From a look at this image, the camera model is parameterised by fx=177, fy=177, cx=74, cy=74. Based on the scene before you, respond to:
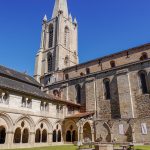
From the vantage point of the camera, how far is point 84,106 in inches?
1267

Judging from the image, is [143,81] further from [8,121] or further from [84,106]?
[8,121]

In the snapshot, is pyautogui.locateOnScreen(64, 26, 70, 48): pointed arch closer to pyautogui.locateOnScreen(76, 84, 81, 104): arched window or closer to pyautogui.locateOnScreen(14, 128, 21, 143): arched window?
pyautogui.locateOnScreen(76, 84, 81, 104): arched window

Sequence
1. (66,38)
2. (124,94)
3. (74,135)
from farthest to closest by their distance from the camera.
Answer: (66,38)
(74,135)
(124,94)

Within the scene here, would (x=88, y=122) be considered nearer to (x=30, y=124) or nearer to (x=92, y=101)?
(x=92, y=101)

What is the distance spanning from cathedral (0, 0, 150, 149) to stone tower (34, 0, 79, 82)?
9.37 metres

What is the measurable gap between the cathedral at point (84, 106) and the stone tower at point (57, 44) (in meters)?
9.37

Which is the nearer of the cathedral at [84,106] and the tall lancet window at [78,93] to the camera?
the cathedral at [84,106]

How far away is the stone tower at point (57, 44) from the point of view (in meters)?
47.7

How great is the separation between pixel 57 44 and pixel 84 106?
22.4 meters

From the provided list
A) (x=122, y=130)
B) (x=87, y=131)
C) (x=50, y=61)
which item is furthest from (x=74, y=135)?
(x=50, y=61)

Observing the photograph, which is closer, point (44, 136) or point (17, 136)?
point (17, 136)

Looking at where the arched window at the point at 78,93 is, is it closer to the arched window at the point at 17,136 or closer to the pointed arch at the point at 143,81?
the pointed arch at the point at 143,81

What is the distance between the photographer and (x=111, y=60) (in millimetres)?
35438

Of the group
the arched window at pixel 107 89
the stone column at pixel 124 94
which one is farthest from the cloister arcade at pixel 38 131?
the arched window at pixel 107 89
